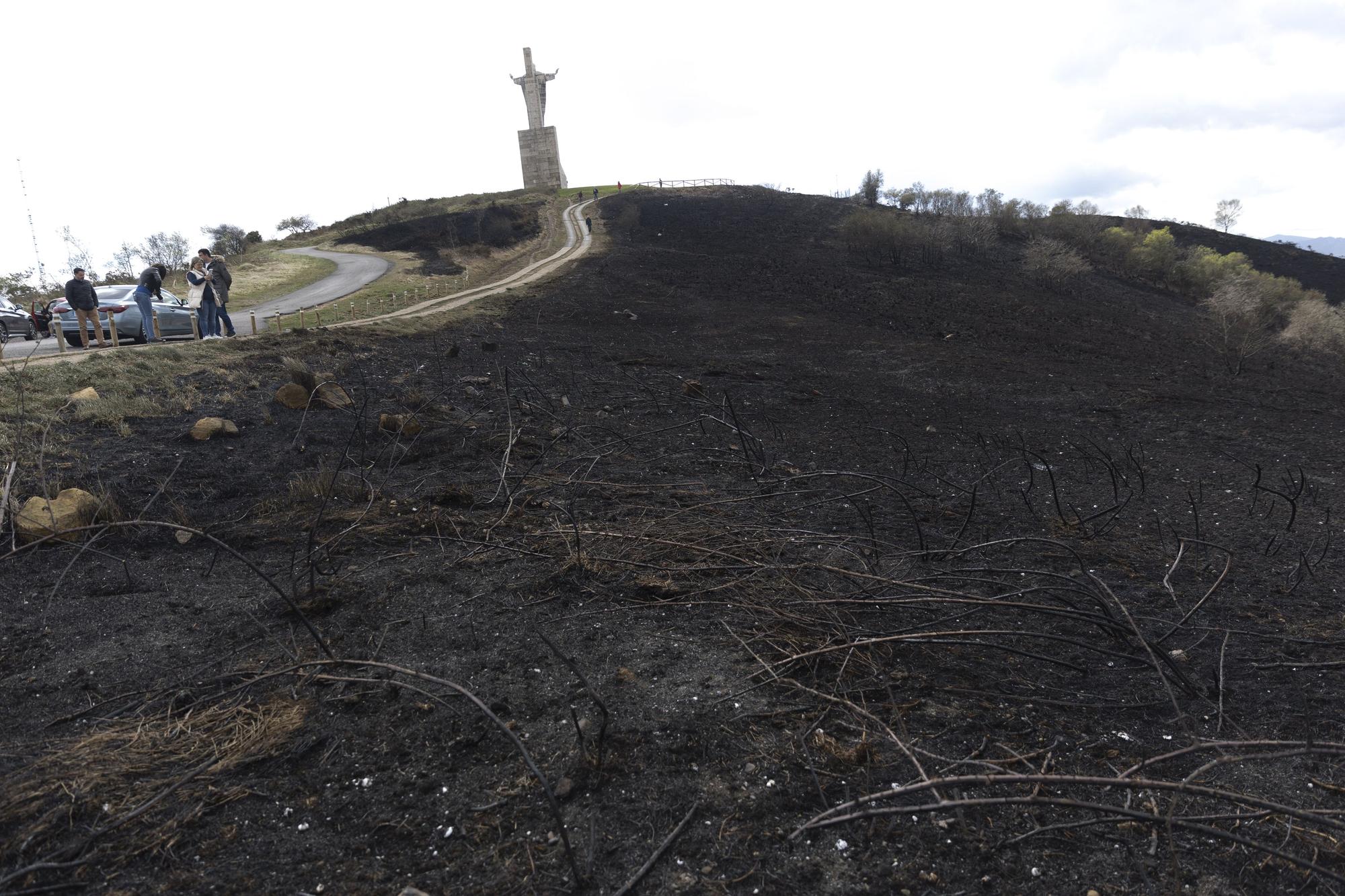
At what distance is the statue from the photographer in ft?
196

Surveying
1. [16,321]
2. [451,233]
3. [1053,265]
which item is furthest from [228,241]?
[1053,265]

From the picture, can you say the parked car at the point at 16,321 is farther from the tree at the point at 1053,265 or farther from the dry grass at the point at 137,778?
the tree at the point at 1053,265

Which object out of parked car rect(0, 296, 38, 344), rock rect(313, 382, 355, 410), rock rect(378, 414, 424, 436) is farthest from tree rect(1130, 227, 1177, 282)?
parked car rect(0, 296, 38, 344)

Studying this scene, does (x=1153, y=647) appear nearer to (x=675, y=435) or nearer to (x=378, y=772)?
(x=378, y=772)

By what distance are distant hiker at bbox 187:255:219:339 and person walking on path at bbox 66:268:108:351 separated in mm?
1474

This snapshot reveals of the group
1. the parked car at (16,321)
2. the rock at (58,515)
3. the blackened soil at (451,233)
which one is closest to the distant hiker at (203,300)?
the parked car at (16,321)

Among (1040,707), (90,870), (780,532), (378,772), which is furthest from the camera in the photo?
(780,532)

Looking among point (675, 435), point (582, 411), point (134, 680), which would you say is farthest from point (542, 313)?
point (134, 680)

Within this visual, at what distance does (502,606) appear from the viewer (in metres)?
A: 4.34

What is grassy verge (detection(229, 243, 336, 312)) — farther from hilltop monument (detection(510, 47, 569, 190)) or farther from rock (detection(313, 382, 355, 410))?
hilltop monument (detection(510, 47, 569, 190))

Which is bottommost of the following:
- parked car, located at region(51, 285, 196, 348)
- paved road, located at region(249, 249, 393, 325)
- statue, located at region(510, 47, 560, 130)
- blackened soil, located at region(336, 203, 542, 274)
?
parked car, located at region(51, 285, 196, 348)

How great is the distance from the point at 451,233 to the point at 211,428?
31598 mm

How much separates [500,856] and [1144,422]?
1091 cm

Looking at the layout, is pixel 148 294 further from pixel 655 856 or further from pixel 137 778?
pixel 655 856
